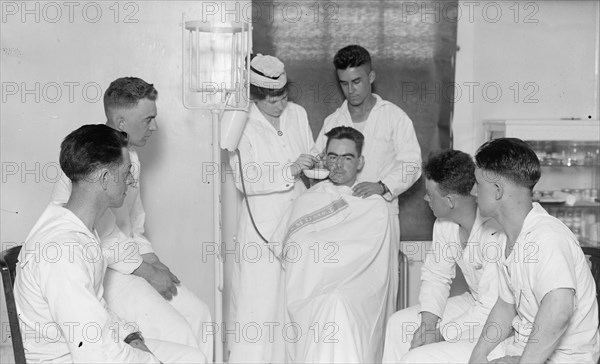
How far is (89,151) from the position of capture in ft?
8.77

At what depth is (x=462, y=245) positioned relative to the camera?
3.47m

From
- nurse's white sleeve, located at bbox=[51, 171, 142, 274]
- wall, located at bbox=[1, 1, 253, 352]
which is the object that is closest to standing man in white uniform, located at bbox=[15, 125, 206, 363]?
nurse's white sleeve, located at bbox=[51, 171, 142, 274]

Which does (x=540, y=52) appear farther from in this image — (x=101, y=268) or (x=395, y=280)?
(x=101, y=268)

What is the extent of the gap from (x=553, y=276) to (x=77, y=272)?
148cm

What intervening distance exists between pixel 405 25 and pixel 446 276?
63.8 inches

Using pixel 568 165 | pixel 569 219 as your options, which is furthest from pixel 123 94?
pixel 569 219

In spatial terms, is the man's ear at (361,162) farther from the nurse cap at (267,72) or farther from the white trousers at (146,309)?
the white trousers at (146,309)

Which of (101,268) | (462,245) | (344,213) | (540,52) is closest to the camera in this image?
(101,268)

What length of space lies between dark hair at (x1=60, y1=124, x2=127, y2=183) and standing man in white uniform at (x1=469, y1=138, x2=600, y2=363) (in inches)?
49.3

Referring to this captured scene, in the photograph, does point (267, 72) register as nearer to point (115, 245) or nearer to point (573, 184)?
point (115, 245)

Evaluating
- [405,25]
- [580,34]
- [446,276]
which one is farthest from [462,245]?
Result: [580,34]

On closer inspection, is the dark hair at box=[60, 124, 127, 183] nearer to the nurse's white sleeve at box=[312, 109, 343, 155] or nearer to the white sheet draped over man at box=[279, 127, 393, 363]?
the white sheet draped over man at box=[279, 127, 393, 363]

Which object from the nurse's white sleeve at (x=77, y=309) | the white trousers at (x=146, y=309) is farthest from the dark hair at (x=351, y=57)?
the nurse's white sleeve at (x=77, y=309)

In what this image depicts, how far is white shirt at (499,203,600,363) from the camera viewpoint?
2557mm
